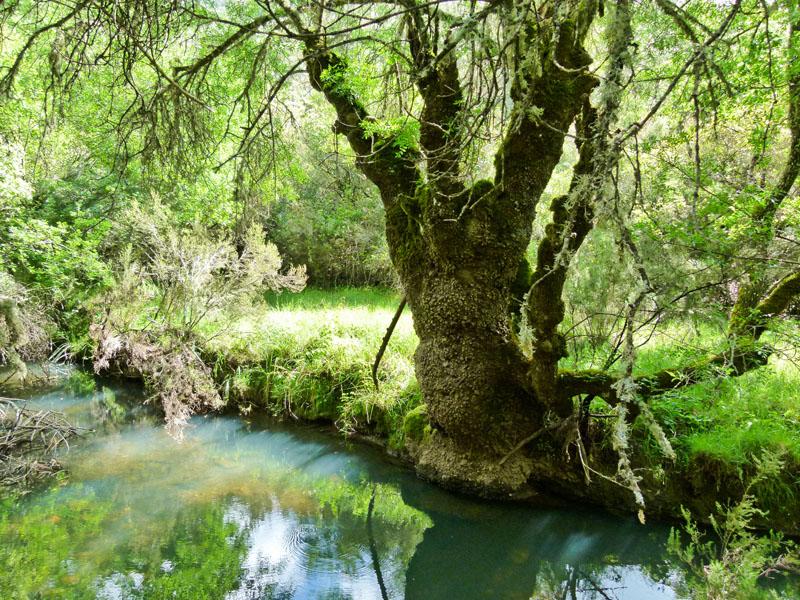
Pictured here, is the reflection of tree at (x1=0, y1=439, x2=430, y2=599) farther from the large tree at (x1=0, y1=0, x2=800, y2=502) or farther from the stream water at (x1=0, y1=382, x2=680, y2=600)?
the large tree at (x1=0, y1=0, x2=800, y2=502)

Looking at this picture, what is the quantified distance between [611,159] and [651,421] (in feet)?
2.04

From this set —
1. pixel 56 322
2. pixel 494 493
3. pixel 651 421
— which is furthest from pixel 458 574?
pixel 56 322

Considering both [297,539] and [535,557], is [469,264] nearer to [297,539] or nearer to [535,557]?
[535,557]

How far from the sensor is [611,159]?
126 cm

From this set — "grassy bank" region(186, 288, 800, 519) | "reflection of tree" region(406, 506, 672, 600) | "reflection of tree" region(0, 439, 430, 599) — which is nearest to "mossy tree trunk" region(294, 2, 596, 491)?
"reflection of tree" region(406, 506, 672, 600)

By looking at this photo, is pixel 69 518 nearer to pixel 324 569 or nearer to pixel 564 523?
pixel 324 569

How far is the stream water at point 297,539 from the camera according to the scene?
12.4ft

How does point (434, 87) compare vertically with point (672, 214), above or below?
above

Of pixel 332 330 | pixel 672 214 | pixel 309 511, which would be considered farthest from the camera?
pixel 332 330

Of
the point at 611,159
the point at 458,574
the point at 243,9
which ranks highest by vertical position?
the point at 243,9

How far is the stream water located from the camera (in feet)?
12.4

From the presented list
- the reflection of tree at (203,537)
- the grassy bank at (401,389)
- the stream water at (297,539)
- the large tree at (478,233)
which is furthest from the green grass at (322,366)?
the large tree at (478,233)

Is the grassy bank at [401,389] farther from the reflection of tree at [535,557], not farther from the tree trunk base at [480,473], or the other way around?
the reflection of tree at [535,557]

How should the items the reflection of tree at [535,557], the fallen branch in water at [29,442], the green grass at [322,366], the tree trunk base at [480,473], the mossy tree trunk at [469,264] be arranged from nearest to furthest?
the reflection of tree at [535,557] < the mossy tree trunk at [469,264] < the tree trunk base at [480,473] < the fallen branch in water at [29,442] < the green grass at [322,366]
